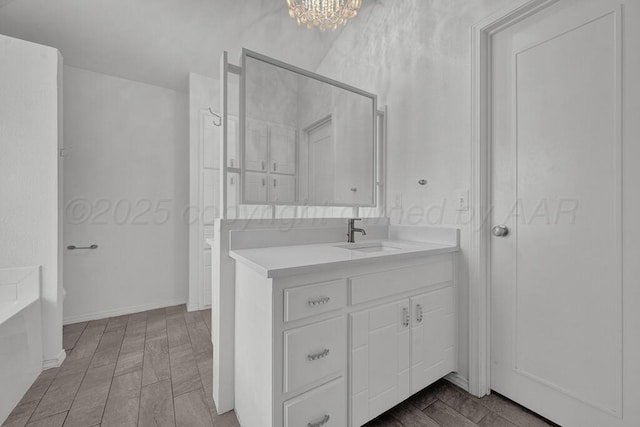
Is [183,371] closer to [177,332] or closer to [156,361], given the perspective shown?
[156,361]

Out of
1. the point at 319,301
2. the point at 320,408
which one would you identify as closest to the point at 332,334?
the point at 319,301

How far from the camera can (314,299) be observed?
1.09m

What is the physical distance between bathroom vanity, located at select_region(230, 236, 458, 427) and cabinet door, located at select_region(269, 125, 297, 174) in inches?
22.0

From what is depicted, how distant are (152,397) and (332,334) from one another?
1.17 metres

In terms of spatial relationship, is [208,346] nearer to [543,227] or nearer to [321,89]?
[321,89]

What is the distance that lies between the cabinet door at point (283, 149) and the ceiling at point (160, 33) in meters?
1.43

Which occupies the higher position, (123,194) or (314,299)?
(123,194)

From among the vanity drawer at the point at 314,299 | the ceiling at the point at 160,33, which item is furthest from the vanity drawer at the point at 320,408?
the ceiling at the point at 160,33

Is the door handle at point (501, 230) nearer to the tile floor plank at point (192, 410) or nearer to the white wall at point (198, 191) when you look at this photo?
the tile floor plank at point (192, 410)

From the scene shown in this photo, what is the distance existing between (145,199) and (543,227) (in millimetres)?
3351

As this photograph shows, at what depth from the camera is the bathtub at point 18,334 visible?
1.39 meters

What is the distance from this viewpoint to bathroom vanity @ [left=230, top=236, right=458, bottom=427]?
1.03 meters

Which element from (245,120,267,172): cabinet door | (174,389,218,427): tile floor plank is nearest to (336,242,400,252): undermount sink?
(245,120,267,172): cabinet door

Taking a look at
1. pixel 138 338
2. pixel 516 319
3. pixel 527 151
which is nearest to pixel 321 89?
pixel 527 151
